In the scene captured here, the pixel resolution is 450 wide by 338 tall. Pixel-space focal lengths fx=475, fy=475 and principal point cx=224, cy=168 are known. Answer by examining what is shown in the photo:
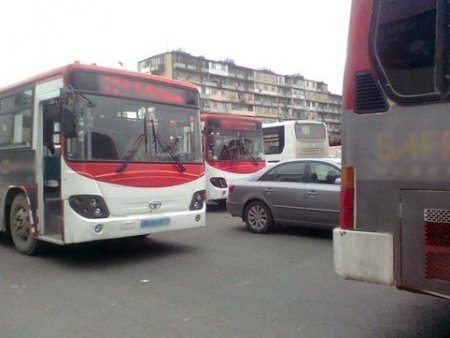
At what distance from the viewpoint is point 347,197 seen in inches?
147

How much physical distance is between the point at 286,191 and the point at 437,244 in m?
5.71

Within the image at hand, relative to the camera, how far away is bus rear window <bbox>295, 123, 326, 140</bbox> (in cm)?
1977

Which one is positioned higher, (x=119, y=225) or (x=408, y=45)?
(x=408, y=45)

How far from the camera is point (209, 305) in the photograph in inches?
199

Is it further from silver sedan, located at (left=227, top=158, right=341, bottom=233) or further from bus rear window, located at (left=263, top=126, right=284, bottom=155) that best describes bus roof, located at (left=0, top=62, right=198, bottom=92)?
bus rear window, located at (left=263, top=126, right=284, bottom=155)

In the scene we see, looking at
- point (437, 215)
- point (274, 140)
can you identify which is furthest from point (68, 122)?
point (274, 140)

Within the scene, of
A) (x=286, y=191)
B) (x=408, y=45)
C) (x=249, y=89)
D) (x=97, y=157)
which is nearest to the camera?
(x=408, y=45)

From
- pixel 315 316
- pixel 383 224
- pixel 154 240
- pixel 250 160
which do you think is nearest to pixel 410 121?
pixel 383 224

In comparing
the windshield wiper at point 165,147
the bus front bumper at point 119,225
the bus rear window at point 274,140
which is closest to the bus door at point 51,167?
the bus front bumper at point 119,225

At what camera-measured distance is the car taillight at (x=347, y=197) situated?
368 centimetres

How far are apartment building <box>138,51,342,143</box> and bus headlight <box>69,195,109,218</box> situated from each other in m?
73.6

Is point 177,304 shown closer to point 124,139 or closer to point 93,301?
point 93,301

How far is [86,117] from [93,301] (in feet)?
8.51

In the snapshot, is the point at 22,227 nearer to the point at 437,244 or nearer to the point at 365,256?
the point at 365,256
